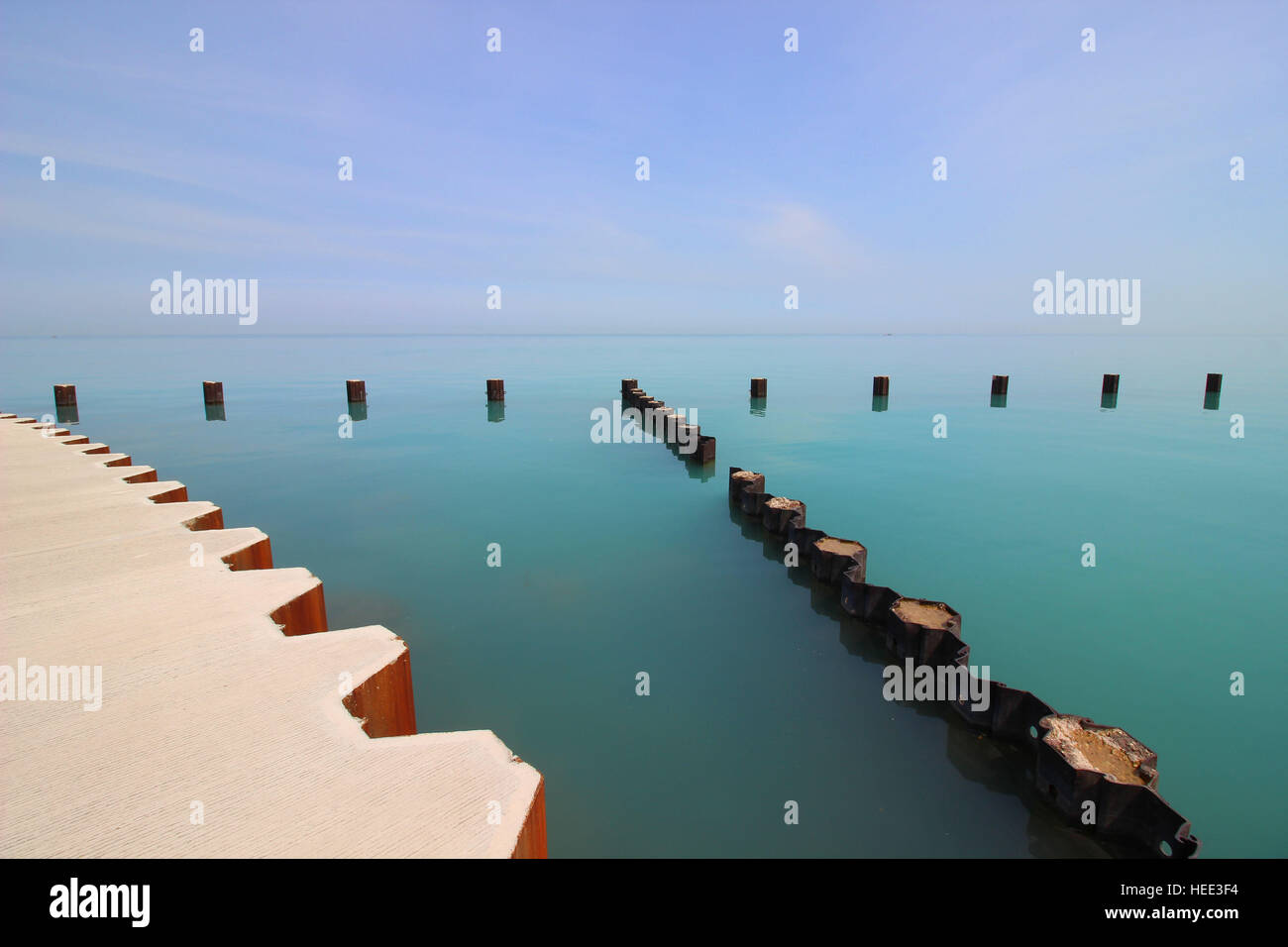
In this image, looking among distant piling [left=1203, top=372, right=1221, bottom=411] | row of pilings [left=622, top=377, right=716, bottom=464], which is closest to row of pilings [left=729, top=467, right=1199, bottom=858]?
row of pilings [left=622, top=377, right=716, bottom=464]

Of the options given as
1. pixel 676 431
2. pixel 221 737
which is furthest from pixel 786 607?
pixel 676 431

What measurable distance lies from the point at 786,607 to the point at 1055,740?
147 inches

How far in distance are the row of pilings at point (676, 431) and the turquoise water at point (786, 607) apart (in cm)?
57

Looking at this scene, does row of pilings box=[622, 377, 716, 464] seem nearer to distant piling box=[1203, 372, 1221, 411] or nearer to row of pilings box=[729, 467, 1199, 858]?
row of pilings box=[729, 467, 1199, 858]

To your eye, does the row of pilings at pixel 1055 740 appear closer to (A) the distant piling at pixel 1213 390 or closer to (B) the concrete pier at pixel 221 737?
(B) the concrete pier at pixel 221 737

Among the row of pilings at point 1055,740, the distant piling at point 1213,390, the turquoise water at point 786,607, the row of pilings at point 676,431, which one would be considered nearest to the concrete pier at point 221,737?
the turquoise water at point 786,607

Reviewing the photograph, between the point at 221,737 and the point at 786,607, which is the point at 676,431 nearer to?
the point at 786,607

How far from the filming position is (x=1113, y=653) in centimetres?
709

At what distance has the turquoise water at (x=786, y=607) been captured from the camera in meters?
4.85

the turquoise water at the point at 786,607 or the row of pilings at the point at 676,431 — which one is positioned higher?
the row of pilings at the point at 676,431

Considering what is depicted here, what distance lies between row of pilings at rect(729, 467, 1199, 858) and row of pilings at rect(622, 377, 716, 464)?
28.5ft

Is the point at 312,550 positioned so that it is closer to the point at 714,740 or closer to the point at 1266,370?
the point at 714,740

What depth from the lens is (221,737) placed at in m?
3.09
